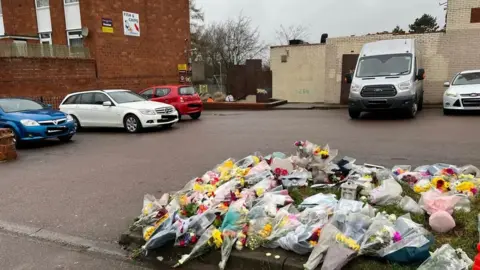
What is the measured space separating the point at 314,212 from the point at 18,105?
10.7 m

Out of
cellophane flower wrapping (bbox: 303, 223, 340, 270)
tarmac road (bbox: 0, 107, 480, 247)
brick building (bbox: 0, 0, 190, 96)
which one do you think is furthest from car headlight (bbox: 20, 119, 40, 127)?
cellophane flower wrapping (bbox: 303, 223, 340, 270)

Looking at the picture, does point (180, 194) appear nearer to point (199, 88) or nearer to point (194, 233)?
point (194, 233)

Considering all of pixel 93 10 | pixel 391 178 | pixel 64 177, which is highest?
pixel 93 10

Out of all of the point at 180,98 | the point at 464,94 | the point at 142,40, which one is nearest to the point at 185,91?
the point at 180,98

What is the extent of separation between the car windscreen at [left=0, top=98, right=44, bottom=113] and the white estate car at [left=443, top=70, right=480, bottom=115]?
13846 millimetres

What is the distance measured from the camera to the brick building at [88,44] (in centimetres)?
1795

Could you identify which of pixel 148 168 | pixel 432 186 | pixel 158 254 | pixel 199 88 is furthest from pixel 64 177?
pixel 199 88

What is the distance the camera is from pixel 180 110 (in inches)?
641

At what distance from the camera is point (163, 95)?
54.8 feet

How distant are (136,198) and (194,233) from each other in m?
2.04

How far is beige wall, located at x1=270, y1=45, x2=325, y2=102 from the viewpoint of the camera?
21.9m

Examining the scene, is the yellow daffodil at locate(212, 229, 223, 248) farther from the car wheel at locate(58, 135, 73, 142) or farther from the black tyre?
the black tyre

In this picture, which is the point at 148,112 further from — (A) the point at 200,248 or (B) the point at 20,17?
(B) the point at 20,17

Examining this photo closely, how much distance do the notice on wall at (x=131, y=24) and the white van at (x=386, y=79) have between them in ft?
46.3
